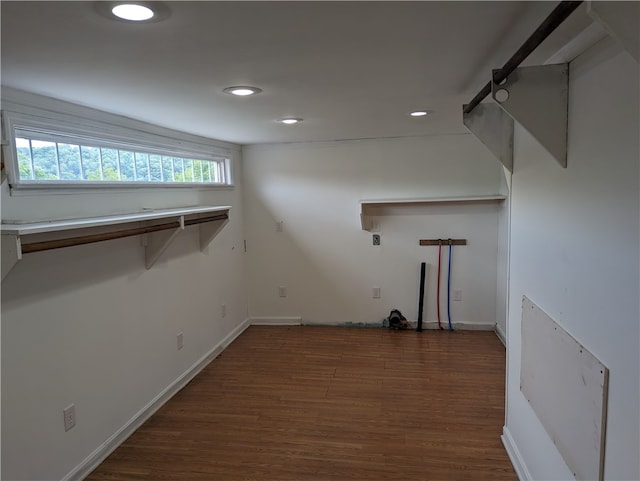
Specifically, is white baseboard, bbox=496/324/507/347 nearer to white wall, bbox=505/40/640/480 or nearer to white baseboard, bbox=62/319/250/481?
white wall, bbox=505/40/640/480

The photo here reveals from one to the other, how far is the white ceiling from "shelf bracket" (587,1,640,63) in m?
0.25

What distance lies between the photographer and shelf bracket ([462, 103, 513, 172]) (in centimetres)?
230

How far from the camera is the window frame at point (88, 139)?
1.96m

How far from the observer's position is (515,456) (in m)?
2.33

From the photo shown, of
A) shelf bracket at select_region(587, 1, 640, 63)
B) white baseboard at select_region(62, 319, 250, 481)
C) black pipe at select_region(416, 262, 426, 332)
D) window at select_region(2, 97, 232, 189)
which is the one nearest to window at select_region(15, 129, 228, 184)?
window at select_region(2, 97, 232, 189)

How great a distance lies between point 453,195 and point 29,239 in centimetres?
381

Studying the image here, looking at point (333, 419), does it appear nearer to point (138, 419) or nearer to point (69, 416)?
point (138, 419)

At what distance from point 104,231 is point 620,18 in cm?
256

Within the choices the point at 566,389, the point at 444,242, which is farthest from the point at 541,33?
the point at 444,242

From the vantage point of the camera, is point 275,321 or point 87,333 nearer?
point 87,333

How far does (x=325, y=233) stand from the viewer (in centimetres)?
473

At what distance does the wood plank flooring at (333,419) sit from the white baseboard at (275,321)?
0.72 meters

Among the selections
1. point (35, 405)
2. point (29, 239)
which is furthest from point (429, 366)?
point (29, 239)

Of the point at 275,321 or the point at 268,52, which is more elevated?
the point at 268,52
